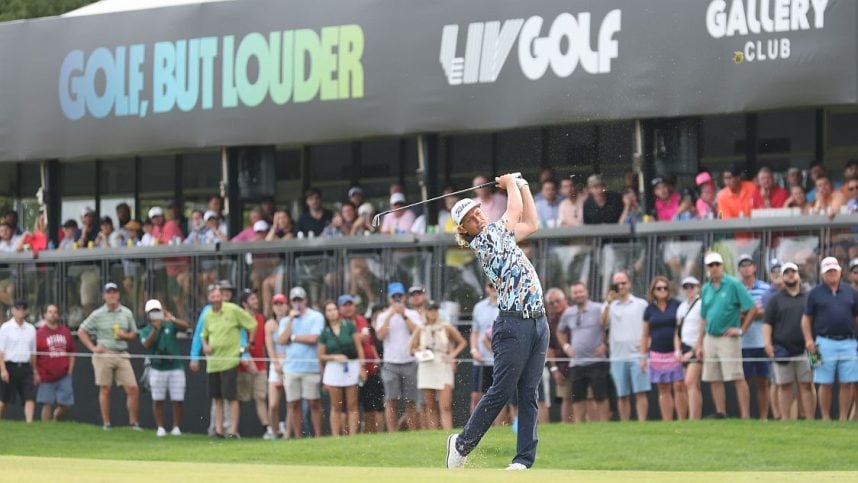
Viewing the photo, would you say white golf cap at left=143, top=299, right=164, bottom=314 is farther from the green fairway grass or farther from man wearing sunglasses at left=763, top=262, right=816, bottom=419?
man wearing sunglasses at left=763, top=262, right=816, bottom=419

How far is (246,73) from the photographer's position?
22797 millimetres

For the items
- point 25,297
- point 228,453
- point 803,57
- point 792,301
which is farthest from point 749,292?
point 25,297

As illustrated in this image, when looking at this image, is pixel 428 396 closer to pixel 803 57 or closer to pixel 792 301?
pixel 792 301

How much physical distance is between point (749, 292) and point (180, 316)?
7.84m

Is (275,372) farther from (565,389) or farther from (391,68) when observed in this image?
(391,68)

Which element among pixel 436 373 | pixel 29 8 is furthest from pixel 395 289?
pixel 29 8

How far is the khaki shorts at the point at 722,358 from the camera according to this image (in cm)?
1745

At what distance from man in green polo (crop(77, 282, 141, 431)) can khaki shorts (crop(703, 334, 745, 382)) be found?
717 centimetres

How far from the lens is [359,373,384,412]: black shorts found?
18.9 metres

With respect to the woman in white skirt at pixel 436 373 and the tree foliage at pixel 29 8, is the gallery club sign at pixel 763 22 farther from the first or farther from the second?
the tree foliage at pixel 29 8

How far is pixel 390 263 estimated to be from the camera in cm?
2083

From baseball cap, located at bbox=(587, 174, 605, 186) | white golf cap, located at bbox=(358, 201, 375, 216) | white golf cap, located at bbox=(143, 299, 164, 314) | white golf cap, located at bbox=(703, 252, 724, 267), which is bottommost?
white golf cap, located at bbox=(143, 299, 164, 314)

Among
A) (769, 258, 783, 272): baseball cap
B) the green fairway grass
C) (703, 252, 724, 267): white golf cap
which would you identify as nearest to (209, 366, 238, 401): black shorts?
the green fairway grass

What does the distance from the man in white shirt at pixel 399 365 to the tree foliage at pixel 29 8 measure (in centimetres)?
1684
